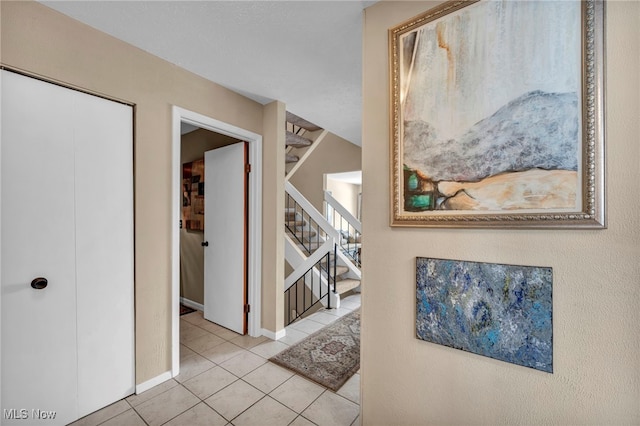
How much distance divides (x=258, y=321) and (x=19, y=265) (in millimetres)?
1911

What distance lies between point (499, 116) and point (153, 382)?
276 centimetres

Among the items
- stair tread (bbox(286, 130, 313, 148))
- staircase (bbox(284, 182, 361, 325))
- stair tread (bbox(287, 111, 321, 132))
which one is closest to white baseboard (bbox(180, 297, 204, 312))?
staircase (bbox(284, 182, 361, 325))

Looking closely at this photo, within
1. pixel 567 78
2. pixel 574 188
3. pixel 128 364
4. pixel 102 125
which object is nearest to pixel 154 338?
pixel 128 364

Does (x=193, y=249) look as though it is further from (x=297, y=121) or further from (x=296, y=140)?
(x=297, y=121)

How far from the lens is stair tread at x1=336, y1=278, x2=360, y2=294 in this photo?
12.8 feet

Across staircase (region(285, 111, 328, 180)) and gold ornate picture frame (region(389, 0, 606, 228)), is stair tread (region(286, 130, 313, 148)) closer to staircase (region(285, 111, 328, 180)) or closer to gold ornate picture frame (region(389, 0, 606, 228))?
staircase (region(285, 111, 328, 180))

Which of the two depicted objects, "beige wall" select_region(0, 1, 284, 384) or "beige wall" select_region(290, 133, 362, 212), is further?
"beige wall" select_region(290, 133, 362, 212)

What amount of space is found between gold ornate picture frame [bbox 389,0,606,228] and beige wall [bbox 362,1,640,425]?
0.05 m

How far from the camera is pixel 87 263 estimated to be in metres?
1.68

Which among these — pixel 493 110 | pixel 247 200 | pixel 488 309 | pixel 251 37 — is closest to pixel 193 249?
pixel 247 200

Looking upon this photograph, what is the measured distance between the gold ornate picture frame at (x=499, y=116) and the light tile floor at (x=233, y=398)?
4.63 ft

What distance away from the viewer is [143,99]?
1921 mm

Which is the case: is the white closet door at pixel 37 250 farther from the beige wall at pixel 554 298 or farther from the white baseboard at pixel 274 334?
the beige wall at pixel 554 298

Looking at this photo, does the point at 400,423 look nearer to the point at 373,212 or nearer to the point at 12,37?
the point at 373,212
